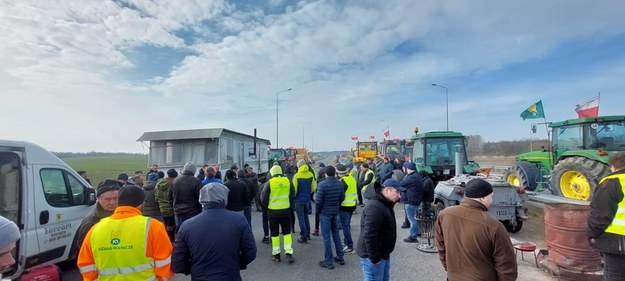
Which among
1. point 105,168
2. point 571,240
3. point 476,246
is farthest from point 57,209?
point 105,168

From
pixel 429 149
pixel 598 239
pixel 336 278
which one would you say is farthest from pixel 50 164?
pixel 429 149

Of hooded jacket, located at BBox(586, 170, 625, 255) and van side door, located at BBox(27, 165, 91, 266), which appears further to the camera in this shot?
van side door, located at BBox(27, 165, 91, 266)

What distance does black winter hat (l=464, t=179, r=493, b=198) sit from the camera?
2.89 m

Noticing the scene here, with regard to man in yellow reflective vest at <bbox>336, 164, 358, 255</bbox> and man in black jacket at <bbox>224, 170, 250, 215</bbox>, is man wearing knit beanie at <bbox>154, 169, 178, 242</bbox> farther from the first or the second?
man in yellow reflective vest at <bbox>336, 164, 358, 255</bbox>

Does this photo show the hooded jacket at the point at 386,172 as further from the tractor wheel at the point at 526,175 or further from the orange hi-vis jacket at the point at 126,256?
the orange hi-vis jacket at the point at 126,256

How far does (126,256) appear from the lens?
2623mm

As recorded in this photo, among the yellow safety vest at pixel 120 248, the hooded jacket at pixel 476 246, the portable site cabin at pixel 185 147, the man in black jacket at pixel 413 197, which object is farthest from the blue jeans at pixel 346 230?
the portable site cabin at pixel 185 147

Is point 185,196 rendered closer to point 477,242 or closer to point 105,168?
point 477,242

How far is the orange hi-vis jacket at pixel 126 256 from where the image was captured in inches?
103

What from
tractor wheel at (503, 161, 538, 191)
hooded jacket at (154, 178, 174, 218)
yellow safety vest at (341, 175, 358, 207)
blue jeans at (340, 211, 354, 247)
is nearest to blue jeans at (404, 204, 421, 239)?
yellow safety vest at (341, 175, 358, 207)

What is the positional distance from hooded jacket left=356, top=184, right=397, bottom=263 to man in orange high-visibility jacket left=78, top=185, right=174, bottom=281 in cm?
201

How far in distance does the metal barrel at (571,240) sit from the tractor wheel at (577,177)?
4.06 meters

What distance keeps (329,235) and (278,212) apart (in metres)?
1.03

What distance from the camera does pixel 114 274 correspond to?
8.65 ft
